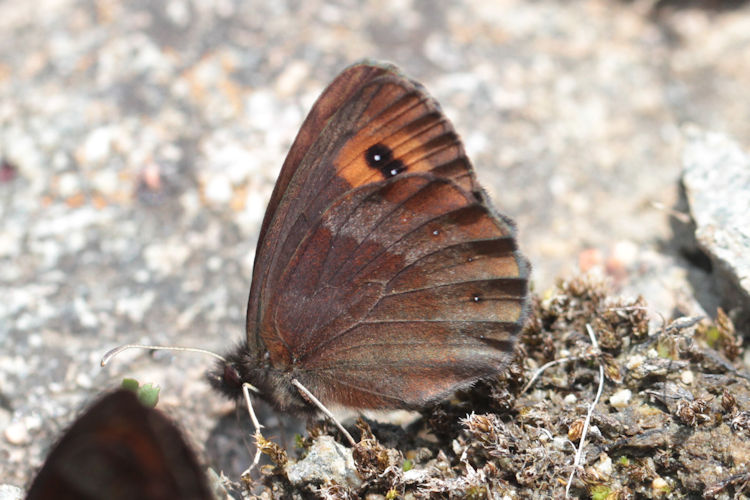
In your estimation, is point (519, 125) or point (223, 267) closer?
point (223, 267)

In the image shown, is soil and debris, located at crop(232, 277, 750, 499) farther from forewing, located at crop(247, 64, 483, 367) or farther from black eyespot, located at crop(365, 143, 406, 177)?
black eyespot, located at crop(365, 143, 406, 177)

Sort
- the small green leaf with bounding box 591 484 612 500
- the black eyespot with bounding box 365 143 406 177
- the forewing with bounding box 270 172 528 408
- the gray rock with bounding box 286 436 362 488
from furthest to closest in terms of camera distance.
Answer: the black eyespot with bounding box 365 143 406 177 → the forewing with bounding box 270 172 528 408 → the gray rock with bounding box 286 436 362 488 → the small green leaf with bounding box 591 484 612 500

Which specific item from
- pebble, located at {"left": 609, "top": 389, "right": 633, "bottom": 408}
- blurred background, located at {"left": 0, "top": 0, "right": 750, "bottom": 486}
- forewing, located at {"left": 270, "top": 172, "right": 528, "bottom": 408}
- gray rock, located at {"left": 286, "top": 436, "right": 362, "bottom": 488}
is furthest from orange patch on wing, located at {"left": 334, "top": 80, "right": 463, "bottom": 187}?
blurred background, located at {"left": 0, "top": 0, "right": 750, "bottom": 486}

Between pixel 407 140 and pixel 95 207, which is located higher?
pixel 407 140

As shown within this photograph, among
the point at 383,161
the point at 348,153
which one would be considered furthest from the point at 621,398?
the point at 348,153

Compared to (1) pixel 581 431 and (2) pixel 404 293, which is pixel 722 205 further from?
(2) pixel 404 293

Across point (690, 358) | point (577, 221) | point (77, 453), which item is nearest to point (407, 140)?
point (690, 358)

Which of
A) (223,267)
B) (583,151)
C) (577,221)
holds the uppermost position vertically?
(583,151)

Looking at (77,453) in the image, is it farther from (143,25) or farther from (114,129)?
(143,25)
